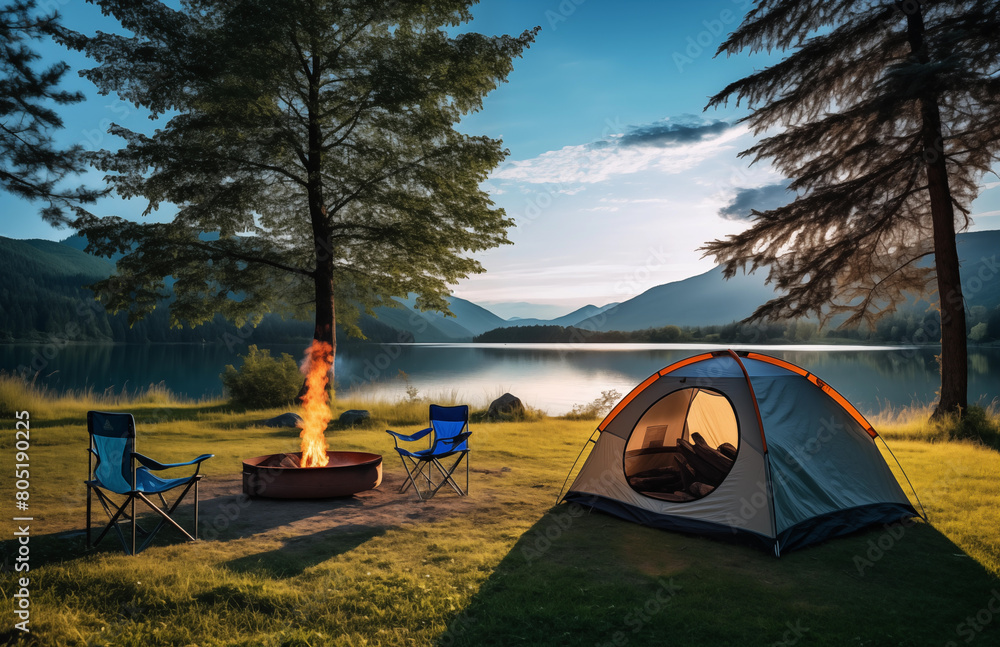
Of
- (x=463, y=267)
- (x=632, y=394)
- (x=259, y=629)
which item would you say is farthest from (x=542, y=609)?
(x=463, y=267)

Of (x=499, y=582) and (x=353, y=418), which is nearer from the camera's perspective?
(x=499, y=582)

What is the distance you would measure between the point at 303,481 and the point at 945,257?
1275 cm

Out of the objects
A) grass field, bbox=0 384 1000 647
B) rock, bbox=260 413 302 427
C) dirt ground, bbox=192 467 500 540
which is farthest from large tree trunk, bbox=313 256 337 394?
grass field, bbox=0 384 1000 647

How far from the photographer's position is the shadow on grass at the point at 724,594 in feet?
11.6

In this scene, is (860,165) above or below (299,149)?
below

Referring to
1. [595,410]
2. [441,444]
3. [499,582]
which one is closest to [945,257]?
[595,410]

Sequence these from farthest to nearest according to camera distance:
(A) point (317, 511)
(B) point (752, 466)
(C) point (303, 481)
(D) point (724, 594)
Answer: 1. (C) point (303, 481)
2. (A) point (317, 511)
3. (B) point (752, 466)
4. (D) point (724, 594)

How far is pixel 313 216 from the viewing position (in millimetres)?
14070

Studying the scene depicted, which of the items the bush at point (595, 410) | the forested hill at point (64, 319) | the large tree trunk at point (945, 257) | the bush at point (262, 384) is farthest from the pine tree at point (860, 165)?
the forested hill at point (64, 319)

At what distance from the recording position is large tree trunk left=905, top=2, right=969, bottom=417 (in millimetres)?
11070

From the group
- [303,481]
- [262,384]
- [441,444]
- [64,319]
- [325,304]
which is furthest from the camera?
[64,319]

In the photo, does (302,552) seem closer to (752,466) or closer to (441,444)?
(441,444)

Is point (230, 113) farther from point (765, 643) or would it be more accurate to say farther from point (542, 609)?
point (765, 643)

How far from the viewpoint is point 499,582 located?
4.25m
